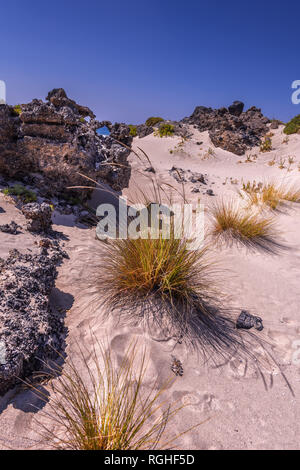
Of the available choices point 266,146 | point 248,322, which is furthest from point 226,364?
point 266,146

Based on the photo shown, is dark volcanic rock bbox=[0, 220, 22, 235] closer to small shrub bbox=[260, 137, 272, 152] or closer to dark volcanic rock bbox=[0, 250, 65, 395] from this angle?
dark volcanic rock bbox=[0, 250, 65, 395]

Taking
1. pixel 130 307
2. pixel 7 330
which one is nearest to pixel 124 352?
pixel 130 307

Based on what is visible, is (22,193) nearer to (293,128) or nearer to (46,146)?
(46,146)

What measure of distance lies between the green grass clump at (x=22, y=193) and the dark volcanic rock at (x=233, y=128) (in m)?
12.3

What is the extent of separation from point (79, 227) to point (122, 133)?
93.8 inches

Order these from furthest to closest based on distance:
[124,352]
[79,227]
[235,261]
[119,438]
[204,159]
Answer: [204,159] < [79,227] < [235,261] < [124,352] < [119,438]

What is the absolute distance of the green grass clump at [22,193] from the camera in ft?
13.3

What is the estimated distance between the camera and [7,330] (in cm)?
167

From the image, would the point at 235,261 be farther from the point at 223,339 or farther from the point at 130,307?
the point at 130,307

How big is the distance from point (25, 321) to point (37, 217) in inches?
80.1

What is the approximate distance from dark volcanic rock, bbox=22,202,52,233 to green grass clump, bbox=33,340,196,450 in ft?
7.04

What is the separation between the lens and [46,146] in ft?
14.1

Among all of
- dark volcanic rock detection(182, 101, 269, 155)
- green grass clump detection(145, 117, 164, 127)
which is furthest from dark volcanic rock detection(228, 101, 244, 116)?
green grass clump detection(145, 117, 164, 127)

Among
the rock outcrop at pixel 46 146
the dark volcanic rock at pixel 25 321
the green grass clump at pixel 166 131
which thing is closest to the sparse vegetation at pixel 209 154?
the green grass clump at pixel 166 131
